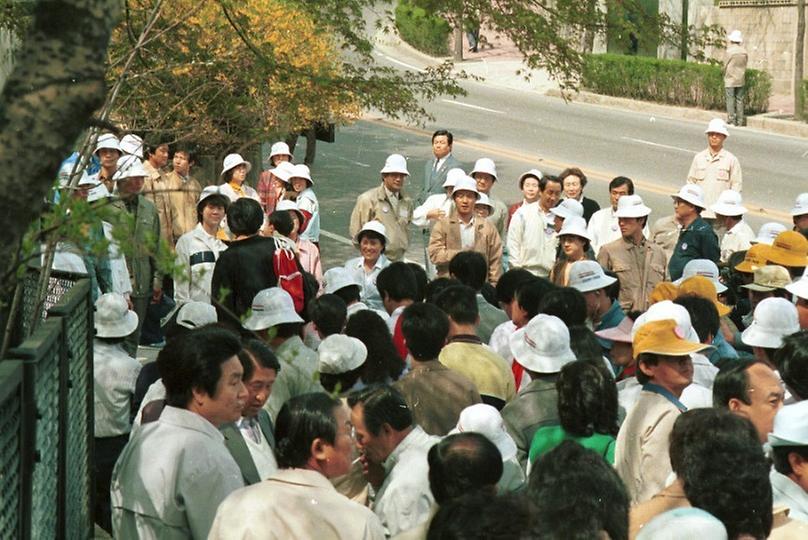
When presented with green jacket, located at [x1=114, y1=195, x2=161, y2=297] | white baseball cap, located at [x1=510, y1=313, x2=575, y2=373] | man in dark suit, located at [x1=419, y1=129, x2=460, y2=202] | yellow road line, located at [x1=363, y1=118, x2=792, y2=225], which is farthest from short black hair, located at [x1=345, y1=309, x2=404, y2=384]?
yellow road line, located at [x1=363, y1=118, x2=792, y2=225]

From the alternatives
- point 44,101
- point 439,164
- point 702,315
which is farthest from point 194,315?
point 439,164

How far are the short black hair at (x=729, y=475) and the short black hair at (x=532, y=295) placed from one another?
11.9ft

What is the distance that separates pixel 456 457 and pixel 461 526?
1.43 m

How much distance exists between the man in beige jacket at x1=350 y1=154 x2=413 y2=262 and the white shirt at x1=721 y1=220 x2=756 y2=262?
2.76m

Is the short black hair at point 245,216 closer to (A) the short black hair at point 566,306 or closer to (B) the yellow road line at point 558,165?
(A) the short black hair at point 566,306

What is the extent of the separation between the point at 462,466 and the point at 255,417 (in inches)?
65.2

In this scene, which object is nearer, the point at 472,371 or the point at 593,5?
the point at 472,371

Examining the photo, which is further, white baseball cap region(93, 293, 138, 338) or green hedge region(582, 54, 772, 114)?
green hedge region(582, 54, 772, 114)

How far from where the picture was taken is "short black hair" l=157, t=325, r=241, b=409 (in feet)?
17.3

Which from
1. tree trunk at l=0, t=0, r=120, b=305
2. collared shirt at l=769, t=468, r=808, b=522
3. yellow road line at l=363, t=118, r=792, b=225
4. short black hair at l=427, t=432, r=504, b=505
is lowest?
yellow road line at l=363, t=118, r=792, b=225

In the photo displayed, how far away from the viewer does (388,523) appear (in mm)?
5430

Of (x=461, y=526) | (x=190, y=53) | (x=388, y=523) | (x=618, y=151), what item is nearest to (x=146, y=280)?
(x=190, y=53)

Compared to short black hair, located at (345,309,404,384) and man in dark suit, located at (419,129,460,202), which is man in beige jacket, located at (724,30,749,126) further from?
short black hair, located at (345,309,404,384)

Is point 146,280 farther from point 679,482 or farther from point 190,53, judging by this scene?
point 679,482
